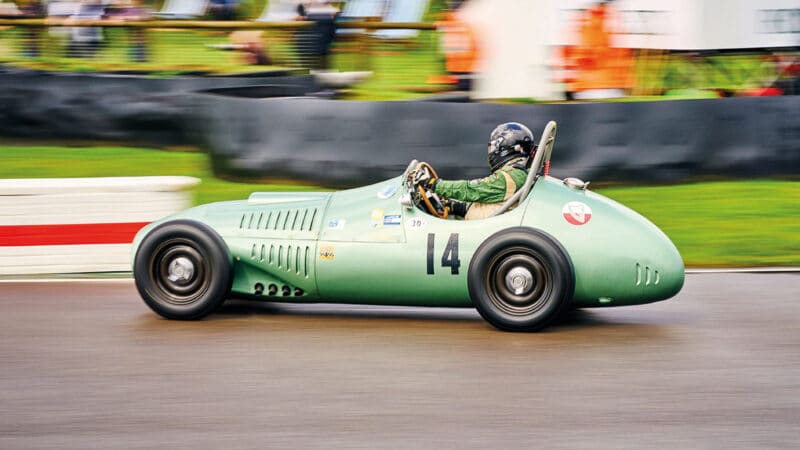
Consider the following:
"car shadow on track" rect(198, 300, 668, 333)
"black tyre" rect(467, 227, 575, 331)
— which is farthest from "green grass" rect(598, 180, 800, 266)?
"black tyre" rect(467, 227, 575, 331)

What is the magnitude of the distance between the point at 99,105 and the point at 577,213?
9.18 m

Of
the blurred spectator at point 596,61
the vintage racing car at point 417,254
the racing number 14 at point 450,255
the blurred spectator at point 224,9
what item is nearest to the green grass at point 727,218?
the blurred spectator at point 596,61

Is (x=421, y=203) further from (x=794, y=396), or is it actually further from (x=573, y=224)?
(x=794, y=396)

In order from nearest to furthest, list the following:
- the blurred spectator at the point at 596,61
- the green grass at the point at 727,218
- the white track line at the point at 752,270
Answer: the white track line at the point at 752,270 → the green grass at the point at 727,218 → the blurred spectator at the point at 596,61

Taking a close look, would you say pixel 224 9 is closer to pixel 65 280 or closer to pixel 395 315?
pixel 65 280

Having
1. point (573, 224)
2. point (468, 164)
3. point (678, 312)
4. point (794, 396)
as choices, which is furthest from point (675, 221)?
point (794, 396)

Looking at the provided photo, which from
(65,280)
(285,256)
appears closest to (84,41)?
(65,280)

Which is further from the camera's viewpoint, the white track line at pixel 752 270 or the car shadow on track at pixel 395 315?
the white track line at pixel 752 270

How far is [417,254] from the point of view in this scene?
6.82 meters

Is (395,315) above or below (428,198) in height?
below

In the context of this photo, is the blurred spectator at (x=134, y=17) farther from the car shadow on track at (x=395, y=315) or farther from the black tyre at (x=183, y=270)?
the black tyre at (x=183, y=270)

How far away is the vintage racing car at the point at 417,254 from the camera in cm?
668

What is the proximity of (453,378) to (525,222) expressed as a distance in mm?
1297

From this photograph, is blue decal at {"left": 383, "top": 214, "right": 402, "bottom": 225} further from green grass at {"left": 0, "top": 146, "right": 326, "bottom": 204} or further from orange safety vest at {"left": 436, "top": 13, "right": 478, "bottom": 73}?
orange safety vest at {"left": 436, "top": 13, "right": 478, "bottom": 73}
